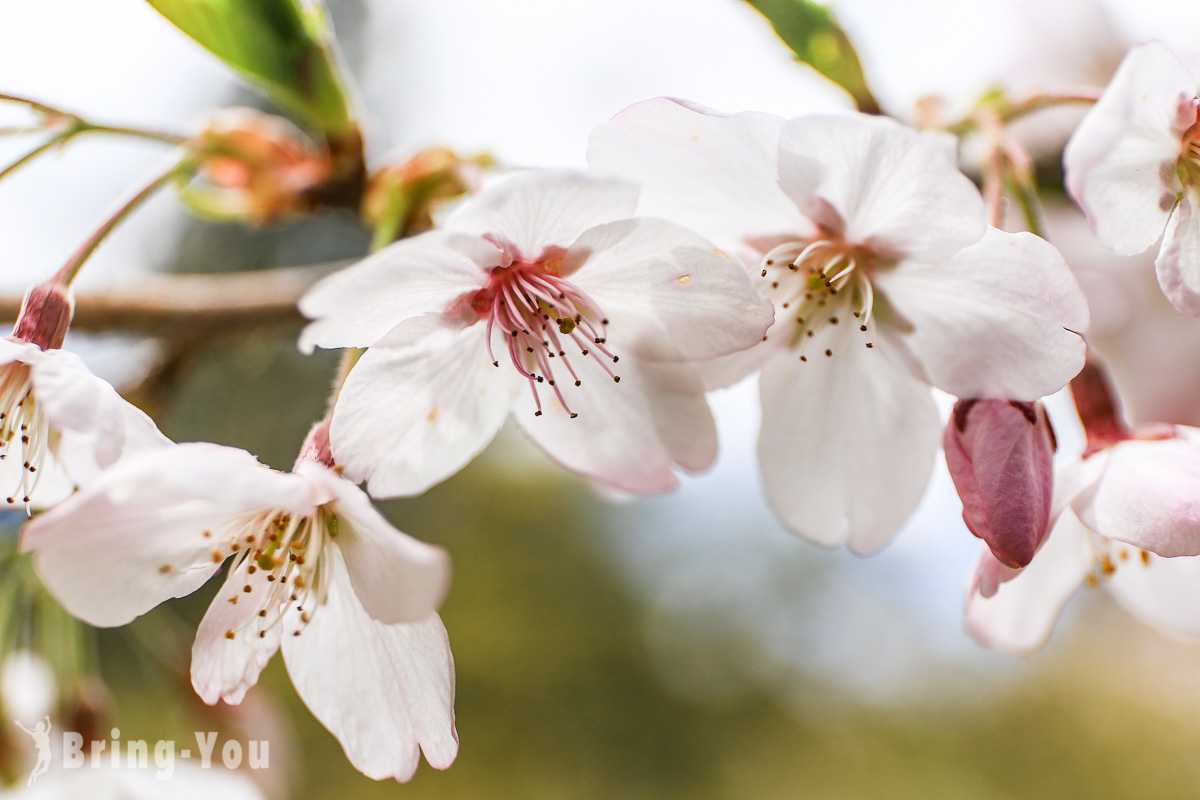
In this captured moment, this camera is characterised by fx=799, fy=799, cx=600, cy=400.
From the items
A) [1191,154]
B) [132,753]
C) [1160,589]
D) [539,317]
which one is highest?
[1191,154]

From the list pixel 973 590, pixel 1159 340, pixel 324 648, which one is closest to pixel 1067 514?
pixel 973 590

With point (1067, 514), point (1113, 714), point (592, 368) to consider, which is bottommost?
point (1113, 714)

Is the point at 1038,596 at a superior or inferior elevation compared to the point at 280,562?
inferior

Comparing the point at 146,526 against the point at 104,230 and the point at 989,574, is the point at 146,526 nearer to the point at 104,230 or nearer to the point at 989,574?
the point at 104,230

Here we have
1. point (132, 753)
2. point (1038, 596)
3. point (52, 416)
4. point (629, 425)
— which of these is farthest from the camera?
point (132, 753)

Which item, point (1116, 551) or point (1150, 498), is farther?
point (1116, 551)

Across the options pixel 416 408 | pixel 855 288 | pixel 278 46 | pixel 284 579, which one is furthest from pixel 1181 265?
pixel 278 46

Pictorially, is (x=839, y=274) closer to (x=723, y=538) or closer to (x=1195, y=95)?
(x=1195, y=95)

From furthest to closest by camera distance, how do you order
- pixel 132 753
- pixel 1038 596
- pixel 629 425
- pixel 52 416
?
pixel 132 753, pixel 1038 596, pixel 629 425, pixel 52 416
